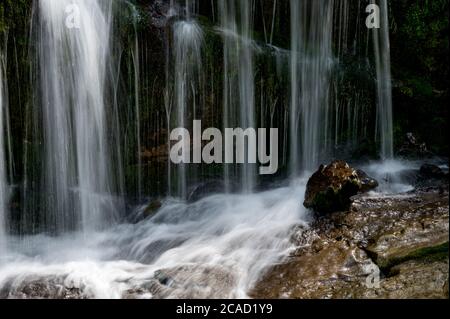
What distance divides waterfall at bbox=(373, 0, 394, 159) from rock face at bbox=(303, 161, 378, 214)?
9.70 feet

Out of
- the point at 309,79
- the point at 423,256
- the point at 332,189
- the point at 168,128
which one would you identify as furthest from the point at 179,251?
the point at 309,79

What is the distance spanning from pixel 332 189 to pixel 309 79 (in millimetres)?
3450

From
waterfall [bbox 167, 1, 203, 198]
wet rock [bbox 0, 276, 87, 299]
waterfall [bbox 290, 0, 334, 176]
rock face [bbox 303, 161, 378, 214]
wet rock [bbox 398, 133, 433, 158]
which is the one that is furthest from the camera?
waterfall [bbox 290, 0, 334, 176]

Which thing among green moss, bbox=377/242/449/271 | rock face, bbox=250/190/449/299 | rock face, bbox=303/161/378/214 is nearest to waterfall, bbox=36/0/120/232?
rock face, bbox=303/161/378/214

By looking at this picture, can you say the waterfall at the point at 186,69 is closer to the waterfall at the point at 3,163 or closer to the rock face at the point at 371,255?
the waterfall at the point at 3,163

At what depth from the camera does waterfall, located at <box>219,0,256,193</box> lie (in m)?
9.52

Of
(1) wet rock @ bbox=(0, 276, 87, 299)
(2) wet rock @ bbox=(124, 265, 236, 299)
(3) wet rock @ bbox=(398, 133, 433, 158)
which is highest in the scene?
(3) wet rock @ bbox=(398, 133, 433, 158)

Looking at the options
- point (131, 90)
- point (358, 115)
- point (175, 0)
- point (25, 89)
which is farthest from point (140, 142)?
point (358, 115)

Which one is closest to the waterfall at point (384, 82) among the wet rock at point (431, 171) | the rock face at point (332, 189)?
the wet rock at point (431, 171)

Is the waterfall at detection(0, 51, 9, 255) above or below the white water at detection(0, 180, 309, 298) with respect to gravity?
above

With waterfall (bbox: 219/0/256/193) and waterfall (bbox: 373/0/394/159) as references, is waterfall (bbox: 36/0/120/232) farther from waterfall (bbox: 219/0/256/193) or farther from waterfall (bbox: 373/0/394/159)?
waterfall (bbox: 373/0/394/159)

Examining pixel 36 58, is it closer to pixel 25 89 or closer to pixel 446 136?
pixel 25 89

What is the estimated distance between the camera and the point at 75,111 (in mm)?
8766

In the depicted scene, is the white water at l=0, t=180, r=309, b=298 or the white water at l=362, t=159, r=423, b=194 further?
the white water at l=362, t=159, r=423, b=194
